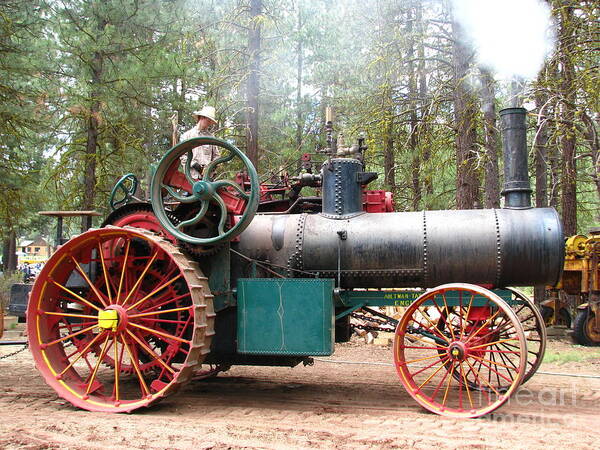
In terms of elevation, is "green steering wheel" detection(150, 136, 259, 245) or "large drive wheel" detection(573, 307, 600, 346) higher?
"green steering wheel" detection(150, 136, 259, 245)

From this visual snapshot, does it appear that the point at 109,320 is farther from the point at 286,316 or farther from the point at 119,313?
the point at 286,316

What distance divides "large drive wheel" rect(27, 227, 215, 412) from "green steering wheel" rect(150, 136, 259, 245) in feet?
0.92

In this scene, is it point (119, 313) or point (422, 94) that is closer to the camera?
point (119, 313)

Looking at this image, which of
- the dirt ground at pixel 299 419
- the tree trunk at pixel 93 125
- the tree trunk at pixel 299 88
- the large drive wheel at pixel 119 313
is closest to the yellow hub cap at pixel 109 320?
the large drive wheel at pixel 119 313

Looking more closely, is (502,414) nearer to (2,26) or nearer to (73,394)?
(73,394)

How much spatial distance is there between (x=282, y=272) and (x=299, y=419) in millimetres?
1406

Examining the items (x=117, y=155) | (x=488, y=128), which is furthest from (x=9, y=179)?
(x=488, y=128)

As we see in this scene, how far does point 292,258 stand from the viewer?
18.7ft

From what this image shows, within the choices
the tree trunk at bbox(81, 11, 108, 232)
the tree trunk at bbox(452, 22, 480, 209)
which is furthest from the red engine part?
the tree trunk at bbox(81, 11, 108, 232)

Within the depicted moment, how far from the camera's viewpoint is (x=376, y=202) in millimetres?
6066

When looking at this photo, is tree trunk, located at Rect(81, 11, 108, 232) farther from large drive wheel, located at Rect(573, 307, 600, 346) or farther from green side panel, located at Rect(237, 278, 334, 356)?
large drive wheel, located at Rect(573, 307, 600, 346)

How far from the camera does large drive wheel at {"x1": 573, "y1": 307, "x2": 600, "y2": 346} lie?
973cm

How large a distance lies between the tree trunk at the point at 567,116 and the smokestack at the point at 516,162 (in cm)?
204

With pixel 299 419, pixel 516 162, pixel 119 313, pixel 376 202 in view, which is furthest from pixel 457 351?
pixel 119 313
